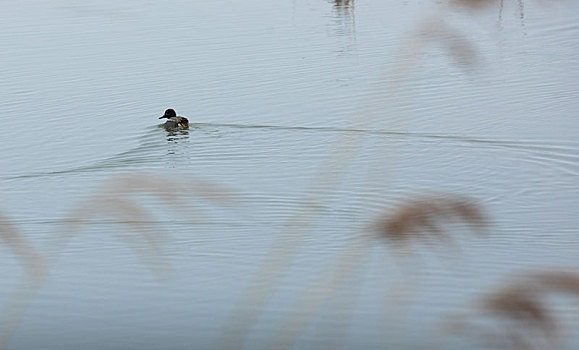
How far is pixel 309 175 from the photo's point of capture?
8352 mm

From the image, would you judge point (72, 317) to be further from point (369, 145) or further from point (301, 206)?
point (369, 145)

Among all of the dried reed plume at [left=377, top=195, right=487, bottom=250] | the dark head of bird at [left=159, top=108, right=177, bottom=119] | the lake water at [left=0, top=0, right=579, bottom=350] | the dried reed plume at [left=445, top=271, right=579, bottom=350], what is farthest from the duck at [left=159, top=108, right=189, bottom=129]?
the dried reed plume at [left=445, top=271, right=579, bottom=350]

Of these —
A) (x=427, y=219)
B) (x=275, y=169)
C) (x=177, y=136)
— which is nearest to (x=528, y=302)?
(x=427, y=219)

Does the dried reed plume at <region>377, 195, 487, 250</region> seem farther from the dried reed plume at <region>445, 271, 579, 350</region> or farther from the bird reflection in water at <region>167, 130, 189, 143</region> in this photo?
the bird reflection in water at <region>167, 130, 189, 143</region>

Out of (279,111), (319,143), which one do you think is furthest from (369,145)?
(279,111)

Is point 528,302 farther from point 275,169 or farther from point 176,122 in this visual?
point 176,122

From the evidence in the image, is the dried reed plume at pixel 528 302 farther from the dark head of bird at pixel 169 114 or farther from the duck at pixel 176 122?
the dark head of bird at pixel 169 114

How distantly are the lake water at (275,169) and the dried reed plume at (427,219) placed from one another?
0.47ft

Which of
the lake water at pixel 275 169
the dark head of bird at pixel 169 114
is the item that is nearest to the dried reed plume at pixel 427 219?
the lake water at pixel 275 169

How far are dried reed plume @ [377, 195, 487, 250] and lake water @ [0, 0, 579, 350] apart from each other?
0.14 metres

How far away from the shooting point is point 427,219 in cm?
196

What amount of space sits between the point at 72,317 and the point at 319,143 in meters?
4.43

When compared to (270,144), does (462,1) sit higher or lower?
higher

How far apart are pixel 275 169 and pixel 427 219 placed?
21.7 feet
